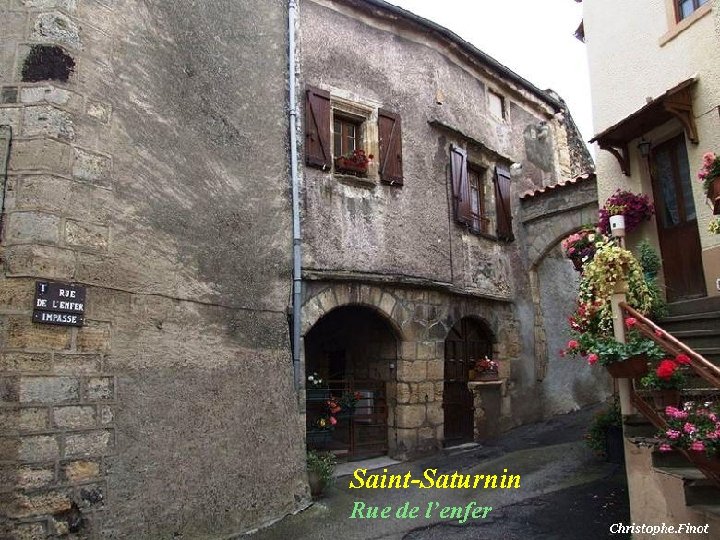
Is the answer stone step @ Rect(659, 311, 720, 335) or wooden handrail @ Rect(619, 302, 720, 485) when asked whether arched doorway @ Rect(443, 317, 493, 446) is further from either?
wooden handrail @ Rect(619, 302, 720, 485)

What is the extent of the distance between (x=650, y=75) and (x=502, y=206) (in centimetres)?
429

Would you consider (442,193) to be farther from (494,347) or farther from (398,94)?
(494,347)

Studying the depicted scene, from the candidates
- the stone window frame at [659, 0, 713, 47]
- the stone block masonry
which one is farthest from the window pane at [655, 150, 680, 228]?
the stone block masonry

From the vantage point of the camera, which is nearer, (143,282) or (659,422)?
(659,422)

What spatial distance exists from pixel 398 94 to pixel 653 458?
6.27 m

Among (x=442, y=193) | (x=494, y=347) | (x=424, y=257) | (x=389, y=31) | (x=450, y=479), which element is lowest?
(x=450, y=479)

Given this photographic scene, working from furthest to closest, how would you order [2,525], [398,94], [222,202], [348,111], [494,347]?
1. [494,347]
2. [398,94]
3. [348,111]
4. [222,202]
5. [2,525]

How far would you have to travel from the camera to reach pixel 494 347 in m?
10.1

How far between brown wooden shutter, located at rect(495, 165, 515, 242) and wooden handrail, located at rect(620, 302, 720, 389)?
5748mm

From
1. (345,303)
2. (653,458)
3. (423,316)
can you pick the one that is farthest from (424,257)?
(653,458)

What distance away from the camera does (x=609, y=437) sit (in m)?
6.90

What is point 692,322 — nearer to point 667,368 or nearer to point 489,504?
point 667,368

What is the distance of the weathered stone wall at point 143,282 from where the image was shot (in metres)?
4.03

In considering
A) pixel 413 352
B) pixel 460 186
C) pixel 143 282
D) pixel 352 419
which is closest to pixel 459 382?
pixel 413 352
